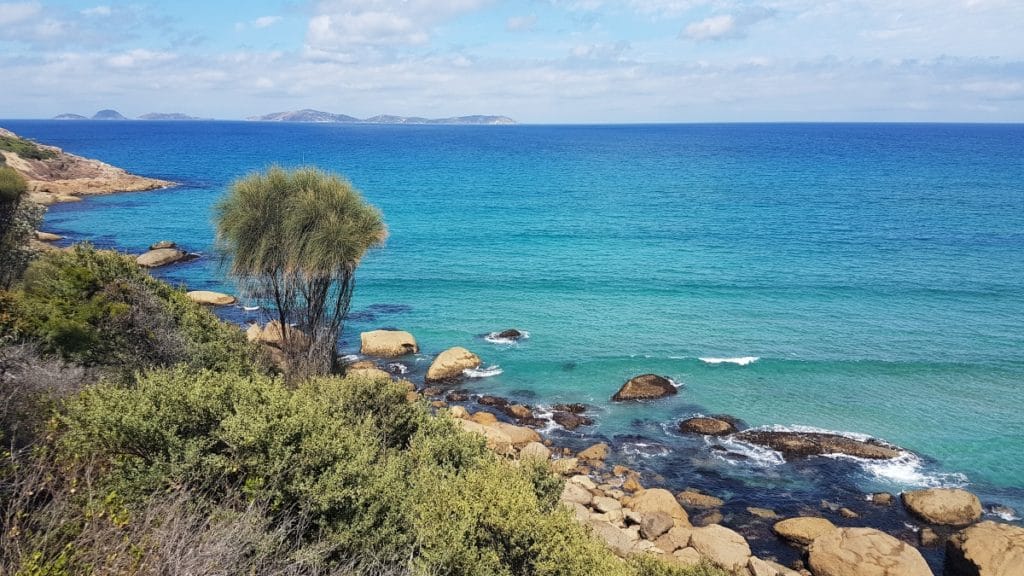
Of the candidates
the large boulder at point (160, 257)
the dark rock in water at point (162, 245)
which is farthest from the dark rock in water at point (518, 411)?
the dark rock in water at point (162, 245)

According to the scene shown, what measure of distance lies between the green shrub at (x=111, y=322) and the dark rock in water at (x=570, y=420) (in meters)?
12.8

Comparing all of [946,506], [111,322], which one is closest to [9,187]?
[111,322]

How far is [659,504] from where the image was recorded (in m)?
19.5

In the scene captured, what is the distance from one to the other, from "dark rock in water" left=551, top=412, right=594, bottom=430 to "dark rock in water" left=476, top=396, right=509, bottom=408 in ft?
7.92

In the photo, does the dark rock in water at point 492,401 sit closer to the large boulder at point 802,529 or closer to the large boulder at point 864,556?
the large boulder at point 802,529

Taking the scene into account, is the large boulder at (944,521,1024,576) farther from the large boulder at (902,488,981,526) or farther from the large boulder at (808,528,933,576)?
the large boulder at (902,488,981,526)

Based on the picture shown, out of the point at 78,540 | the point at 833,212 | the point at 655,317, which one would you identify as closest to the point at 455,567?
the point at 78,540

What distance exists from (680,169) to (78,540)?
4835 inches

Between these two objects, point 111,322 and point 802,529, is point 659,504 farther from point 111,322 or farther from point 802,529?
point 111,322

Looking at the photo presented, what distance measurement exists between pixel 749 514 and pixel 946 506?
20.7ft

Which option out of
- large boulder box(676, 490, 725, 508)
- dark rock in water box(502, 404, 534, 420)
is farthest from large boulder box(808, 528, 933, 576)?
dark rock in water box(502, 404, 534, 420)

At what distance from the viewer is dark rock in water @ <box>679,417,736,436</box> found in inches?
994

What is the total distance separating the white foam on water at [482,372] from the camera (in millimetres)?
30438

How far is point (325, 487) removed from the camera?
10117 mm
